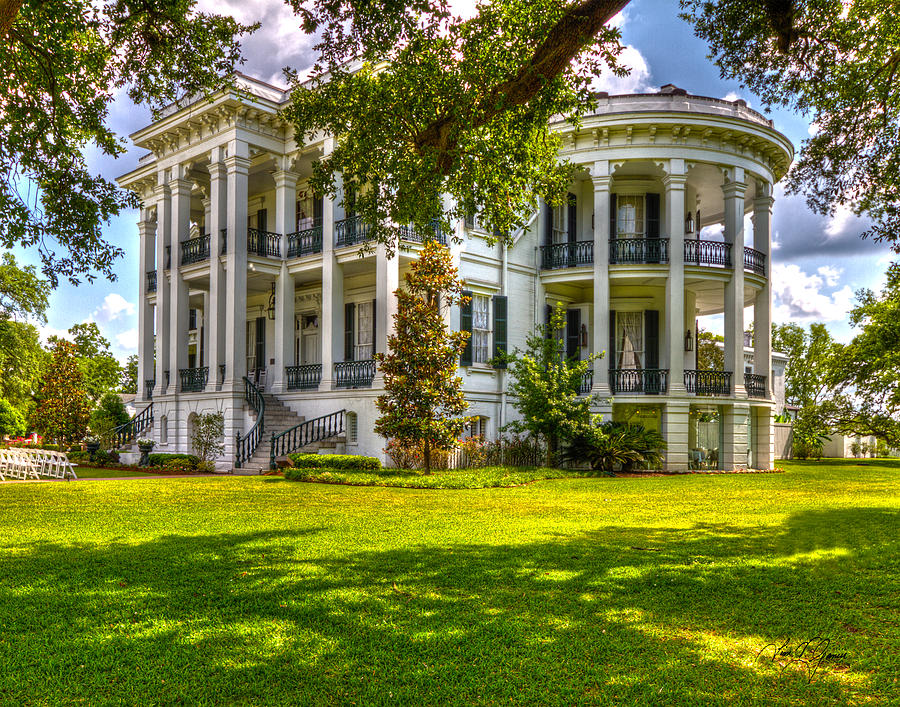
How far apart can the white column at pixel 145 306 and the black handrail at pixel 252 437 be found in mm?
7468

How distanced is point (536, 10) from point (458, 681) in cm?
849

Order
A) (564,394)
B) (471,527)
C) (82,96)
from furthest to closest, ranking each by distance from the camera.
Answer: (564,394)
(82,96)
(471,527)

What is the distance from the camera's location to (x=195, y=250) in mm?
24891

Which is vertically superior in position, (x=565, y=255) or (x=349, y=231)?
(x=349, y=231)

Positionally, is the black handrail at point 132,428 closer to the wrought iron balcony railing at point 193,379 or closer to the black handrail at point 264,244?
the wrought iron balcony railing at point 193,379

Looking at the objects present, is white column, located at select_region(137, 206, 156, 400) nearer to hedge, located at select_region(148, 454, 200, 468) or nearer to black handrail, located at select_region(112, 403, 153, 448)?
black handrail, located at select_region(112, 403, 153, 448)

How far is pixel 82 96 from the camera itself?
1080 centimetres

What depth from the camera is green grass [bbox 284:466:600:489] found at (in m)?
15.4

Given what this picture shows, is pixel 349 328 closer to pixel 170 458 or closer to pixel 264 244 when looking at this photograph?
pixel 264 244

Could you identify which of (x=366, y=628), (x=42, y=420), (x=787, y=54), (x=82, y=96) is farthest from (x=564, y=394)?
(x=42, y=420)

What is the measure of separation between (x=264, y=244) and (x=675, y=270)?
43.4ft

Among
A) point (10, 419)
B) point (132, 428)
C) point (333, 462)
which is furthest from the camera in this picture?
point (132, 428)

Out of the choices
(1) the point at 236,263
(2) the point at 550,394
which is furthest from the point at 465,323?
(1) the point at 236,263

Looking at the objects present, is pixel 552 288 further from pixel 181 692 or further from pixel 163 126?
pixel 181 692
